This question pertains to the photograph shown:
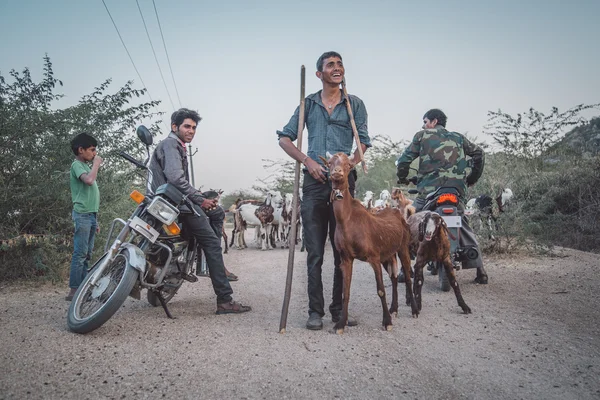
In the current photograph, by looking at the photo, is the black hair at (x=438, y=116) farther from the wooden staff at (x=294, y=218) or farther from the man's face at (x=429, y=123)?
the wooden staff at (x=294, y=218)

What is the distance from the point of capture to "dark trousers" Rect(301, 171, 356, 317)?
4.52 meters

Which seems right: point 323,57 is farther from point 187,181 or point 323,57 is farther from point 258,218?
point 258,218

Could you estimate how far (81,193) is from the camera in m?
5.81

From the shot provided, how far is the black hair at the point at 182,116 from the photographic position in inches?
201

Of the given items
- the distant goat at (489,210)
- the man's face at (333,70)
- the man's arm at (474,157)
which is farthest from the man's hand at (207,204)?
the distant goat at (489,210)

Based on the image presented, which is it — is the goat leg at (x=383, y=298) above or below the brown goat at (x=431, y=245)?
below

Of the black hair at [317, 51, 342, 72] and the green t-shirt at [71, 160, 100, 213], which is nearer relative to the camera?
the black hair at [317, 51, 342, 72]

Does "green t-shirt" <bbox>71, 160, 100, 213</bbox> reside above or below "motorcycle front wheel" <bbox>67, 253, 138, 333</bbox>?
above

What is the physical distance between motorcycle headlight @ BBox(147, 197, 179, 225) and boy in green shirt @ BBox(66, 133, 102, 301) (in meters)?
1.79

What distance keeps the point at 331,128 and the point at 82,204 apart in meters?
3.56

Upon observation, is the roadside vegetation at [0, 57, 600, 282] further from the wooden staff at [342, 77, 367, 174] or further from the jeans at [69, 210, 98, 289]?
the wooden staff at [342, 77, 367, 174]

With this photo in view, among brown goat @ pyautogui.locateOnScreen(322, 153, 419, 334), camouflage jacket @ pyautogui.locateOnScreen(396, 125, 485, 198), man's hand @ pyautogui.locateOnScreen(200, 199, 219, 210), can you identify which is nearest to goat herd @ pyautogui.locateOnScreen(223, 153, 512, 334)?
brown goat @ pyautogui.locateOnScreen(322, 153, 419, 334)

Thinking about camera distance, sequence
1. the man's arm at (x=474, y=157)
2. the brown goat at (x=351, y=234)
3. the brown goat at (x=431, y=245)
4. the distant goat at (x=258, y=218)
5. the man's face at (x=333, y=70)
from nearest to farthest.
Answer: the brown goat at (x=351, y=234) → the man's face at (x=333, y=70) → the brown goat at (x=431, y=245) → the man's arm at (x=474, y=157) → the distant goat at (x=258, y=218)

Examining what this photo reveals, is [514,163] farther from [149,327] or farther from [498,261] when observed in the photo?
[149,327]
